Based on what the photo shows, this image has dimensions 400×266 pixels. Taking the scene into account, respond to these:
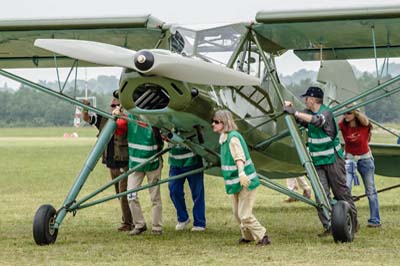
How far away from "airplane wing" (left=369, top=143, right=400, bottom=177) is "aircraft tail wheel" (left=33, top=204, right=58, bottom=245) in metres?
5.27

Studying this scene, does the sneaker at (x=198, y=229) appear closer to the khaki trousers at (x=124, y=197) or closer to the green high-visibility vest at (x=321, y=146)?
the khaki trousers at (x=124, y=197)

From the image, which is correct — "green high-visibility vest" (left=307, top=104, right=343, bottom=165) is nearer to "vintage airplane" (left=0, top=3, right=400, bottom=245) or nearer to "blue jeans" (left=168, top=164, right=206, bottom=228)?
"vintage airplane" (left=0, top=3, right=400, bottom=245)

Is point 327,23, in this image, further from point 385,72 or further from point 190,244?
point 190,244

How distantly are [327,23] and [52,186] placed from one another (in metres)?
11.7

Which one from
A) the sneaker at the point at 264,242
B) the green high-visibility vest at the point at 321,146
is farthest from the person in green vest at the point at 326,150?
the sneaker at the point at 264,242

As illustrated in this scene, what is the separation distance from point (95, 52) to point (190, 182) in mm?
3208

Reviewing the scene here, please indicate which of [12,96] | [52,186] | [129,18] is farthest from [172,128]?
[12,96]

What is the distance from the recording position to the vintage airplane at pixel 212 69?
9625mm

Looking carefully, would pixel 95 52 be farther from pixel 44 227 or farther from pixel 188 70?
pixel 44 227

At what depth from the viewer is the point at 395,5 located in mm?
10852

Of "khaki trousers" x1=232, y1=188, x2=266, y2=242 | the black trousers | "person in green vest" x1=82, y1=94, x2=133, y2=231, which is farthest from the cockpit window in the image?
the black trousers

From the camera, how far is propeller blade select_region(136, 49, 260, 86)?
9281mm

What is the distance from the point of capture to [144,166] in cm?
1151

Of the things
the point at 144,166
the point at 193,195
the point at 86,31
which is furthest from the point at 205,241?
the point at 86,31
